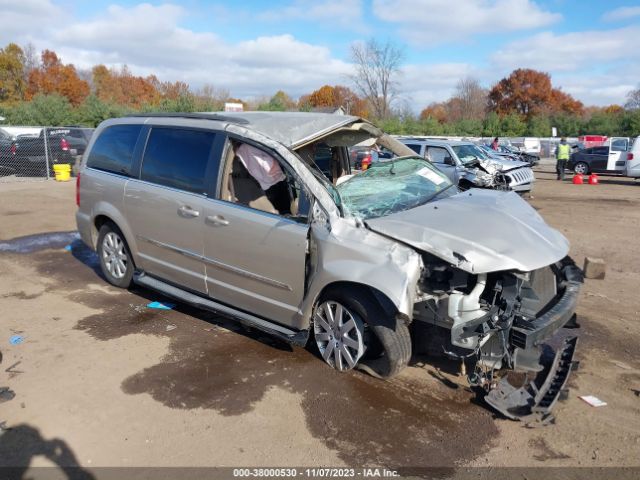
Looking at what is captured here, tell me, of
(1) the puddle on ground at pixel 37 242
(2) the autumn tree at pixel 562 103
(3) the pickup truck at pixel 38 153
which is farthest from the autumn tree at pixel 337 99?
(1) the puddle on ground at pixel 37 242

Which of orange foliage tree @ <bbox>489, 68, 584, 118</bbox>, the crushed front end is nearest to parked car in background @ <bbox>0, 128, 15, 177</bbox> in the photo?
the crushed front end

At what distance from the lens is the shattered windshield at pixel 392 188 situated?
456 centimetres

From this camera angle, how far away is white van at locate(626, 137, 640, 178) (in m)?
19.5

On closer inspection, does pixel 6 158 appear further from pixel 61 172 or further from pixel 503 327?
pixel 503 327

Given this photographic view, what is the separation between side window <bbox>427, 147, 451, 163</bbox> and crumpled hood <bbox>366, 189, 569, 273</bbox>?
9744 mm

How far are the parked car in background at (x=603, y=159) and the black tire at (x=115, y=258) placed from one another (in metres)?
21.6

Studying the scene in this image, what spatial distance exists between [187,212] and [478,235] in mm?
2613

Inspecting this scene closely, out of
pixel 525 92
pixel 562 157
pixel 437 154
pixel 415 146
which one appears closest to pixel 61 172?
pixel 415 146

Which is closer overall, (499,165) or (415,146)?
(415,146)

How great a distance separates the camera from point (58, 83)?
53250 mm

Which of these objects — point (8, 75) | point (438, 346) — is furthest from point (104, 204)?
point (8, 75)

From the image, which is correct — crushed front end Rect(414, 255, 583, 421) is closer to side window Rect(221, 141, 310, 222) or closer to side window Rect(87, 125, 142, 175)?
side window Rect(221, 141, 310, 222)

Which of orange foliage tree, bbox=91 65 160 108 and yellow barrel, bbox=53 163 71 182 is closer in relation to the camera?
yellow barrel, bbox=53 163 71 182

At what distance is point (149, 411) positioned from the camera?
3.68 meters
